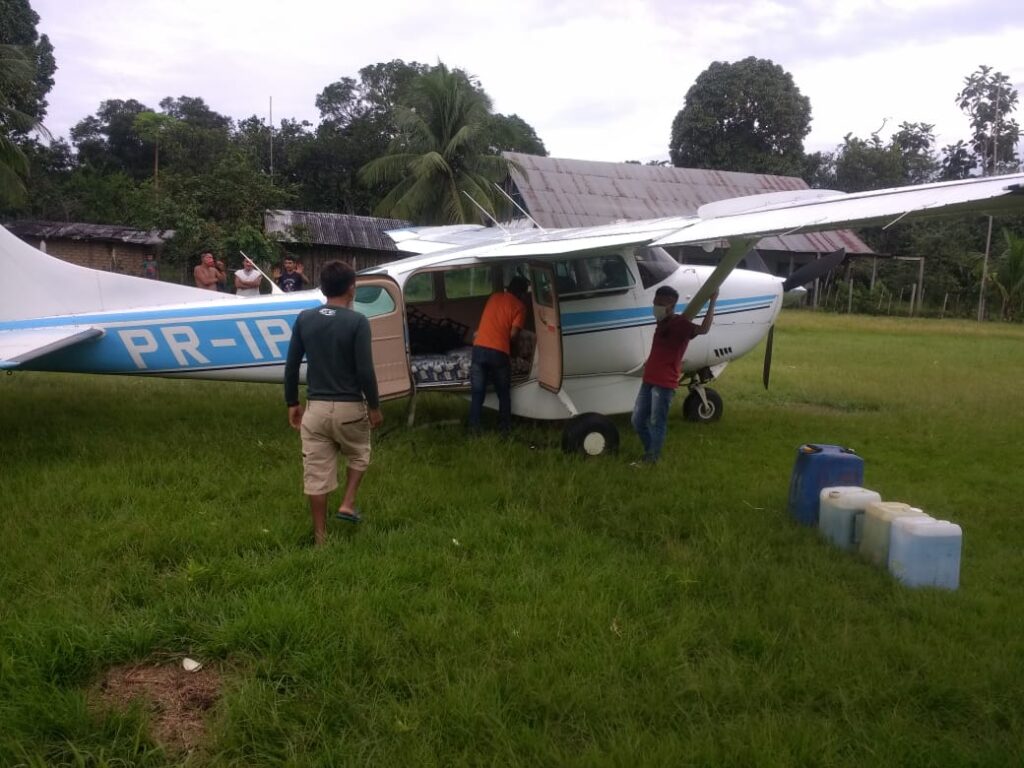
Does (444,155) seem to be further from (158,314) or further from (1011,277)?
(1011,277)

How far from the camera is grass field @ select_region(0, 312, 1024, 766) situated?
301 cm

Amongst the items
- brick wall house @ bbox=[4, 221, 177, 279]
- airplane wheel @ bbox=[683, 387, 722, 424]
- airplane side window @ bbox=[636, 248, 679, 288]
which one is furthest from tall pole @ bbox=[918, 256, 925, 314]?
brick wall house @ bbox=[4, 221, 177, 279]

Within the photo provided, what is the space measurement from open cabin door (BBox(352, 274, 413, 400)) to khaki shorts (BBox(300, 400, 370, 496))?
2347mm

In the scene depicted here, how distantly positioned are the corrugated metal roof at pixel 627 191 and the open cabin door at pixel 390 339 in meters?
23.5

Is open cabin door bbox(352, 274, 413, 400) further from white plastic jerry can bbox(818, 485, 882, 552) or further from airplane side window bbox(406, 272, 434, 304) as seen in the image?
white plastic jerry can bbox(818, 485, 882, 552)

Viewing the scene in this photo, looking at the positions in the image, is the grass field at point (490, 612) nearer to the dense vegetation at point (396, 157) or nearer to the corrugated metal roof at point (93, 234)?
the dense vegetation at point (396, 157)

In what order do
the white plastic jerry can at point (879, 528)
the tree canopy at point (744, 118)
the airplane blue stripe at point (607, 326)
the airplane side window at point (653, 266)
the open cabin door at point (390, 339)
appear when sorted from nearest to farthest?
the white plastic jerry can at point (879, 528) → the open cabin door at point (390, 339) → the airplane blue stripe at point (607, 326) → the airplane side window at point (653, 266) → the tree canopy at point (744, 118)

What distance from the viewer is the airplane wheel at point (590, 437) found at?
7.20 meters

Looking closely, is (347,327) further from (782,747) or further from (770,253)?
(770,253)

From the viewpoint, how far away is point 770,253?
34.4 m

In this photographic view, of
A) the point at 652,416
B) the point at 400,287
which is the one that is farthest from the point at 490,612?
the point at 400,287

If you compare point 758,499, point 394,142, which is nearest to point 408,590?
point 758,499

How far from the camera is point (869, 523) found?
4836 mm

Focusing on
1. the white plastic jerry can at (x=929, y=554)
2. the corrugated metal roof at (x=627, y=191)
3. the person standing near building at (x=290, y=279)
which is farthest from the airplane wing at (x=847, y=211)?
the corrugated metal roof at (x=627, y=191)
